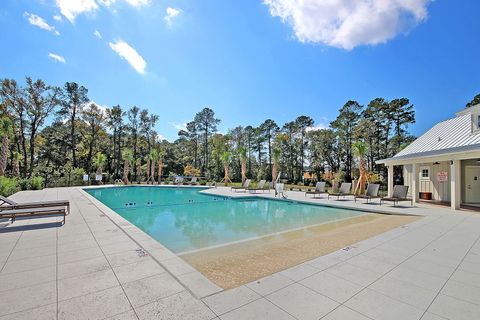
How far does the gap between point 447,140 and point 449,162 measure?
1.04 m

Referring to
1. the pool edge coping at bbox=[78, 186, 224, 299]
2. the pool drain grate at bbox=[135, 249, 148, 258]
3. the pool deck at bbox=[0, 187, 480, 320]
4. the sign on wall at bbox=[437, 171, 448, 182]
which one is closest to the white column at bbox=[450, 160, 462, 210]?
the sign on wall at bbox=[437, 171, 448, 182]

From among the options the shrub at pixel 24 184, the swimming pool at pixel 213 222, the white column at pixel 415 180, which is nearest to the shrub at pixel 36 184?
the shrub at pixel 24 184

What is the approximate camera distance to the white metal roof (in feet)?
30.4

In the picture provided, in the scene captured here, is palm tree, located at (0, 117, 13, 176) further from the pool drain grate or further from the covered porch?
the covered porch

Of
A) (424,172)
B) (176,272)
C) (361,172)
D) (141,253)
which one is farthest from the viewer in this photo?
(361,172)

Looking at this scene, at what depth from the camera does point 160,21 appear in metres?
9.87

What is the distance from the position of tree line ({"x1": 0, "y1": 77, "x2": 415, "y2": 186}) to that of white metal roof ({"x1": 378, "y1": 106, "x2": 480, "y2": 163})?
33.0ft

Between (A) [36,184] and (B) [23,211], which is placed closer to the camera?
(B) [23,211]

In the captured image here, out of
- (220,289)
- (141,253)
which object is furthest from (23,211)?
(220,289)

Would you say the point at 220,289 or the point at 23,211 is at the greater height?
the point at 23,211

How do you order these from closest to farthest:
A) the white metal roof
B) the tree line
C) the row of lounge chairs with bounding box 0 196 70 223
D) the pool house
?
the row of lounge chairs with bounding box 0 196 70 223
the pool house
the white metal roof
the tree line

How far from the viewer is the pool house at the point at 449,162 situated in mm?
8656

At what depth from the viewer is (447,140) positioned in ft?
35.5

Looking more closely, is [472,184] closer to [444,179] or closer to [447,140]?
[444,179]
